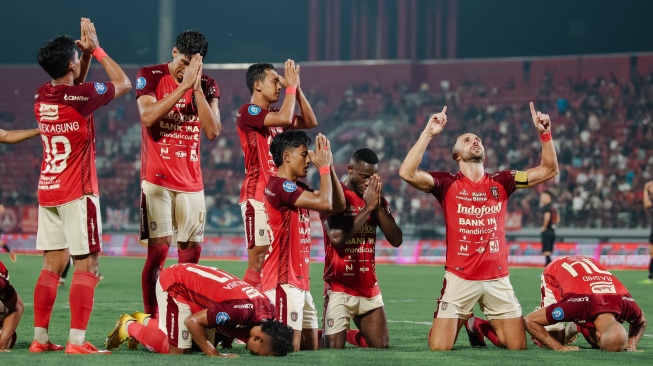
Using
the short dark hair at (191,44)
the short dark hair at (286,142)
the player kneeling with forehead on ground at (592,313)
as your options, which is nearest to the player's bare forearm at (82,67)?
the short dark hair at (191,44)

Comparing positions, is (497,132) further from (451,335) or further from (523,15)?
(451,335)

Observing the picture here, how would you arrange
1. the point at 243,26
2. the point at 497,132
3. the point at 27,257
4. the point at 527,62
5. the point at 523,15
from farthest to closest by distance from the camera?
1. the point at 243,26
2. the point at 523,15
3. the point at 527,62
4. the point at 497,132
5. the point at 27,257

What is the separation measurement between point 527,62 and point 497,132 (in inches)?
186

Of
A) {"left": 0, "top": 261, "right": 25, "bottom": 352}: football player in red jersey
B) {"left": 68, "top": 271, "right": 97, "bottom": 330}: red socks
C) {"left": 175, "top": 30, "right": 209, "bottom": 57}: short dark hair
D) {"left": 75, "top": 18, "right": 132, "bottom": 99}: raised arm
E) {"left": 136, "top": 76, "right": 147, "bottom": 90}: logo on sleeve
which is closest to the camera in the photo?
{"left": 68, "top": 271, "right": 97, "bottom": 330}: red socks

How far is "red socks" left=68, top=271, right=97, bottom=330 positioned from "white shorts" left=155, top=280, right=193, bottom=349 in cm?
62

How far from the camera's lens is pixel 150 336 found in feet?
26.4

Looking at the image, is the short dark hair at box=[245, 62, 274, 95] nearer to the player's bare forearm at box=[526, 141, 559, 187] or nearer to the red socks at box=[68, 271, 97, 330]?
the red socks at box=[68, 271, 97, 330]

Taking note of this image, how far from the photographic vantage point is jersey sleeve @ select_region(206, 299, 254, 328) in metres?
7.47

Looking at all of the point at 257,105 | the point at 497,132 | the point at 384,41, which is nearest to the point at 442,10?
the point at 384,41

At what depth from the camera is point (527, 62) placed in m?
39.0

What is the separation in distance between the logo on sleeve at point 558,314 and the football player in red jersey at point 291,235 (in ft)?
7.09

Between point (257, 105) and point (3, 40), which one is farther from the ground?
point (3, 40)

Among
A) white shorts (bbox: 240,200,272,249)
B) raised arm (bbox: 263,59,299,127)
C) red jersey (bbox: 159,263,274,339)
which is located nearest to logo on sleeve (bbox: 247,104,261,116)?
raised arm (bbox: 263,59,299,127)

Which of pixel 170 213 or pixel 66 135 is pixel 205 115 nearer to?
pixel 170 213
